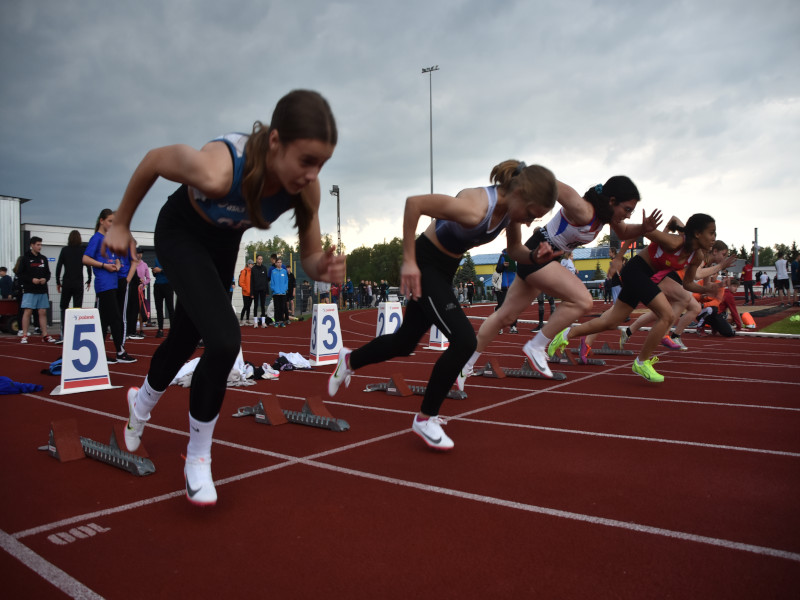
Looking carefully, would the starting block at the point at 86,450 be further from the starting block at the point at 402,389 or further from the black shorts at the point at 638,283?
the black shorts at the point at 638,283

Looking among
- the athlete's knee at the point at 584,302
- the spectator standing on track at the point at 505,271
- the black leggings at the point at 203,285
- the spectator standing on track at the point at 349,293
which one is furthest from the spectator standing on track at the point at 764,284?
the black leggings at the point at 203,285

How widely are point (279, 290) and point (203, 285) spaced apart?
13.1m

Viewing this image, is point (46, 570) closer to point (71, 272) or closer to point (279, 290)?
point (71, 272)

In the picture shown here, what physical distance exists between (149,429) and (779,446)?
410 centimetres

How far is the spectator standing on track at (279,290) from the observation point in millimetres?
15031

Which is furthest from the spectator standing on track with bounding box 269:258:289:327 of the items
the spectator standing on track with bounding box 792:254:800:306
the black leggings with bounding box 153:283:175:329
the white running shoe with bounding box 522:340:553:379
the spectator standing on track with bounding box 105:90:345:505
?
the spectator standing on track with bounding box 792:254:800:306

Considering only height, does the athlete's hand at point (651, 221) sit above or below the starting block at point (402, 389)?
above

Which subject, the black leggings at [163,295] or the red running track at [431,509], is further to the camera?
the black leggings at [163,295]

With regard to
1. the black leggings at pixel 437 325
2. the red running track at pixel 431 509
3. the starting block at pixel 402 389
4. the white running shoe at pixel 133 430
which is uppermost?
the black leggings at pixel 437 325

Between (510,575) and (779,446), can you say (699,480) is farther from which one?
(510,575)

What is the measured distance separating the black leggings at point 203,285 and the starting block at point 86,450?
733 millimetres

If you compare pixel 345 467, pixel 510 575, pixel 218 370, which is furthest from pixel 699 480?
pixel 218 370

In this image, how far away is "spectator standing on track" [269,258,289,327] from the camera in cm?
1503

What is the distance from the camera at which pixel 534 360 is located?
585cm
